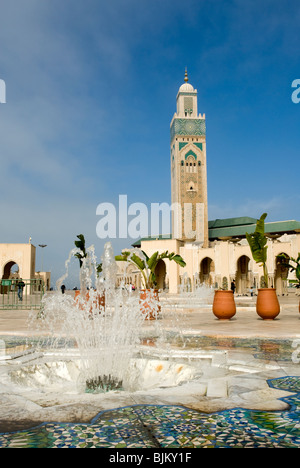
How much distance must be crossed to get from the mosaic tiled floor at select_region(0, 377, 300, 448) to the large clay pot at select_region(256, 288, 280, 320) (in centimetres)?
624

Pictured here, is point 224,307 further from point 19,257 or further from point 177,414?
point 19,257

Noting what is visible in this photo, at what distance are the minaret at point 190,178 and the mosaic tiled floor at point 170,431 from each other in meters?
44.8

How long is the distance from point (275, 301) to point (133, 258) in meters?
3.71

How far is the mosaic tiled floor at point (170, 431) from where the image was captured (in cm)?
168

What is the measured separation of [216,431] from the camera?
183 cm

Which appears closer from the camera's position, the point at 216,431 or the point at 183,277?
the point at 216,431

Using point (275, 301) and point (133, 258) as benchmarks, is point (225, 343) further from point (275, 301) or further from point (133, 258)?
point (133, 258)

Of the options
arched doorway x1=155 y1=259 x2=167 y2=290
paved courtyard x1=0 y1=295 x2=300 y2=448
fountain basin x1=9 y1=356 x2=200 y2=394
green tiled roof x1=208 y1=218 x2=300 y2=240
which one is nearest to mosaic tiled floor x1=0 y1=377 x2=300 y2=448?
paved courtyard x1=0 y1=295 x2=300 y2=448

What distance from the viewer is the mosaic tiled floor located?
1.68 meters

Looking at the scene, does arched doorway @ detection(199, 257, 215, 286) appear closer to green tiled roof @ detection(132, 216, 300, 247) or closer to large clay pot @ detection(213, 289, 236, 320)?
green tiled roof @ detection(132, 216, 300, 247)

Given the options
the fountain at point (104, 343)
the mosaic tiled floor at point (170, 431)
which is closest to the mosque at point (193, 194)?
the fountain at point (104, 343)

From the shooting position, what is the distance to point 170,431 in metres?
1.83

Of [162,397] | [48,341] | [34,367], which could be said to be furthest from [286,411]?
[48,341]

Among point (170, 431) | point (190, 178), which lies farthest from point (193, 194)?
point (170, 431)
